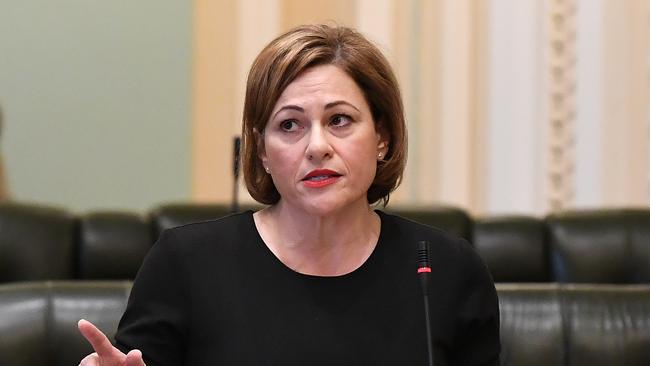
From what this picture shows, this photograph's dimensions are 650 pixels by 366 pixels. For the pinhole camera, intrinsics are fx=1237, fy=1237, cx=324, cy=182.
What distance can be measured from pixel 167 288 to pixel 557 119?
6.05 ft

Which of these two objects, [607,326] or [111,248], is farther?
[111,248]

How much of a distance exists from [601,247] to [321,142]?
103cm

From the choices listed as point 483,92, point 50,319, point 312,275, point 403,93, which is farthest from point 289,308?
point 483,92

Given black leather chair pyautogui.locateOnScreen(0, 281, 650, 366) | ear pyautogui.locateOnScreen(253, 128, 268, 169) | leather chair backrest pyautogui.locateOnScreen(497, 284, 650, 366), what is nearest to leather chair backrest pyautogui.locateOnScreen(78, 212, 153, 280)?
black leather chair pyautogui.locateOnScreen(0, 281, 650, 366)

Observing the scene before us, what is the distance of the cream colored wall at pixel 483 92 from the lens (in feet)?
10.2

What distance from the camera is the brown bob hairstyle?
152cm

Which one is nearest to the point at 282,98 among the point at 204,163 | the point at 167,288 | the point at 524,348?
the point at 167,288

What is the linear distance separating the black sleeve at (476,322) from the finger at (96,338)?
18.1 inches

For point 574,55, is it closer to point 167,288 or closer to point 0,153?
point 0,153

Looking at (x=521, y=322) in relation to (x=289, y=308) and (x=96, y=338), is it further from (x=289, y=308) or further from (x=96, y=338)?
(x=96, y=338)

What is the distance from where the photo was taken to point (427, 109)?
3.16 metres

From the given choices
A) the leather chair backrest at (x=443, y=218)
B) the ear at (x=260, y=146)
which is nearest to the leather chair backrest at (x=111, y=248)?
the leather chair backrest at (x=443, y=218)

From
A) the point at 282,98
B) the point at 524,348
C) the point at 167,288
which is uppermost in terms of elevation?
the point at 282,98

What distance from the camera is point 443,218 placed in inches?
96.2
